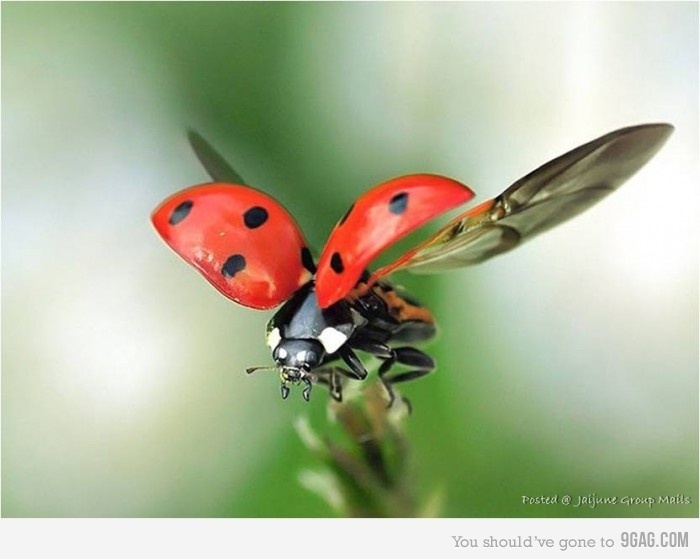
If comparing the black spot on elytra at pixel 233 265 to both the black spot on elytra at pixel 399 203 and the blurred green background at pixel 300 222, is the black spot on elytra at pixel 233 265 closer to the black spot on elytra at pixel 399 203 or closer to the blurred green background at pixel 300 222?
the black spot on elytra at pixel 399 203

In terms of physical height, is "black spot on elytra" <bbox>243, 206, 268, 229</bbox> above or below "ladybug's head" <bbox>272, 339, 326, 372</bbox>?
above

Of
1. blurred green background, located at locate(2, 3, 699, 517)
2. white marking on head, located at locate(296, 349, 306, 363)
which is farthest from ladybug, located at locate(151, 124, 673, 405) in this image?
blurred green background, located at locate(2, 3, 699, 517)

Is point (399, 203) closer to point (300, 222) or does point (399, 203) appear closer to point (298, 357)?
point (298, 357)

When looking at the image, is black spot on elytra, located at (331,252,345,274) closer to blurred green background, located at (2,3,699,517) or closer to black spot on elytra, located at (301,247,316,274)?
black spot on elytra, located at (301,247,316,274)

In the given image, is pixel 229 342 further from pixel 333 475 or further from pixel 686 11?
pixel 686 11

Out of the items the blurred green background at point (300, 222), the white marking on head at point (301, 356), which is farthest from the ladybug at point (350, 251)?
the blurred green background at point (300, 222)

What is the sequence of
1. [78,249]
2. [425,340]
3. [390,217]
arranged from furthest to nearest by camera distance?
[78,249] < [425,340] < [390,217]
